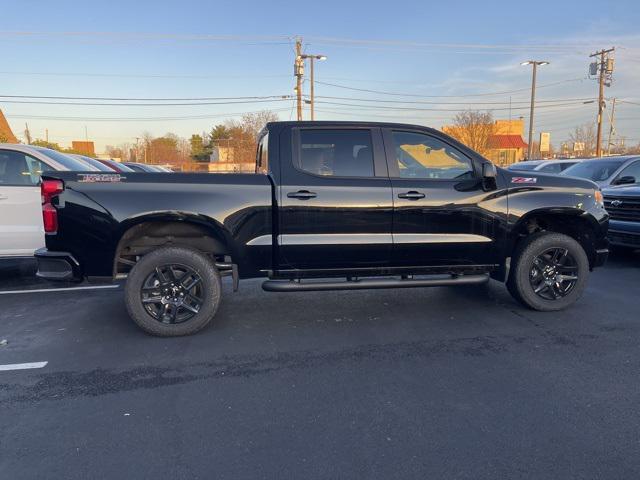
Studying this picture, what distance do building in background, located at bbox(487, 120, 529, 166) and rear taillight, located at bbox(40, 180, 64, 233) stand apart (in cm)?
5534

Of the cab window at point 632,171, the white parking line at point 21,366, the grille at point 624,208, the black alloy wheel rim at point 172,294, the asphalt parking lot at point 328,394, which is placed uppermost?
the cab window at point 632,171

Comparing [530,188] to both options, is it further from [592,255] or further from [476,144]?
[476,144]

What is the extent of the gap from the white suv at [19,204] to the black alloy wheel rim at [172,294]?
9.50ft

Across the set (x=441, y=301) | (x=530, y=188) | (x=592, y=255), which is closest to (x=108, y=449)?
(x=441, y=301)

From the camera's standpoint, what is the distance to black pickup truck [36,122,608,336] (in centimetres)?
437

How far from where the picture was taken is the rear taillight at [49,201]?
4273 millimetres

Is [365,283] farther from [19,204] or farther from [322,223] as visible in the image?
[19,204]

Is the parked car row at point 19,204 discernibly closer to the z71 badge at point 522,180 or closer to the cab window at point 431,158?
the cab window at point 431,158

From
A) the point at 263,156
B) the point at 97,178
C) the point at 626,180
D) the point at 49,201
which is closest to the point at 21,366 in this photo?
the point at 49,201

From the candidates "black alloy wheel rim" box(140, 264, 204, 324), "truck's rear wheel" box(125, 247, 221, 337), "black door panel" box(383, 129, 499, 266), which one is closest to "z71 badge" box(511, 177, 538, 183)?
"black door panel" box(383, 129, 499, 266)

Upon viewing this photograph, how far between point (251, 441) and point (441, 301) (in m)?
3.47

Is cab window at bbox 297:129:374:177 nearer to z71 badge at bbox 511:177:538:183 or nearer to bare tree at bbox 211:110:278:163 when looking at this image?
z71 badge at bbox 511:177:538:183

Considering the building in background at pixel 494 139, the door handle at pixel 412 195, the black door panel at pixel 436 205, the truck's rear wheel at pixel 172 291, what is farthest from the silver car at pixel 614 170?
the building in background at pixel 494 139

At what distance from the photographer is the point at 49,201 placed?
434 cm
